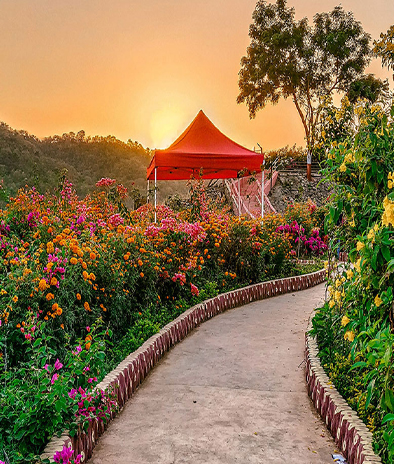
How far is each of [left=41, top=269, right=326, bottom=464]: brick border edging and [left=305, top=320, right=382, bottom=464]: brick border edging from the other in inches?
60.0

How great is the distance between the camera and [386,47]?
3984 millimetres

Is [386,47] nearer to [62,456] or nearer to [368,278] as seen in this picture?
[368,278]

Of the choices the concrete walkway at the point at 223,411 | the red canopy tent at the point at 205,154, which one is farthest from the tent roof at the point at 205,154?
the concrete walkway at the point at 223,411

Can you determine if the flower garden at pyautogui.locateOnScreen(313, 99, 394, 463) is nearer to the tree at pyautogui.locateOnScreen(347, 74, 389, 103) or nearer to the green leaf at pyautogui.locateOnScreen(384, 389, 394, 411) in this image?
the green leaf at pyautogui.locateOnScreen(384, 389, 394, 411)

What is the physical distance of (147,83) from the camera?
14430mm

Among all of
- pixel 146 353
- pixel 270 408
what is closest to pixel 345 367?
pixel 270 408

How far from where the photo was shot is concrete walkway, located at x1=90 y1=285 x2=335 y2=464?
3.17m

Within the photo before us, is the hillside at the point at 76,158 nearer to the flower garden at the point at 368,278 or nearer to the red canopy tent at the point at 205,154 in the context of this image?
the red canopy tent at the point at 205,154

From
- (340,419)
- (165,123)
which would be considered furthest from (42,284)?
(165,123)

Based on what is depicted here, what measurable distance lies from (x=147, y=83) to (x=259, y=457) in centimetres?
1285

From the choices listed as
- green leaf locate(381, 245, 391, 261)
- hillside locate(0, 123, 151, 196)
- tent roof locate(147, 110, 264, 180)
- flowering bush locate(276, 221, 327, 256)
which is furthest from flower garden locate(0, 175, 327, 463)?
hillside locate(0, 123, 151, 196)

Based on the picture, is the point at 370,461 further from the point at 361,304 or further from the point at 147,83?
the point at 147,83

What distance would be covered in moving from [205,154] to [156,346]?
7790 mm

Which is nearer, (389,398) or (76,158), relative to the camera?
(389,398)
